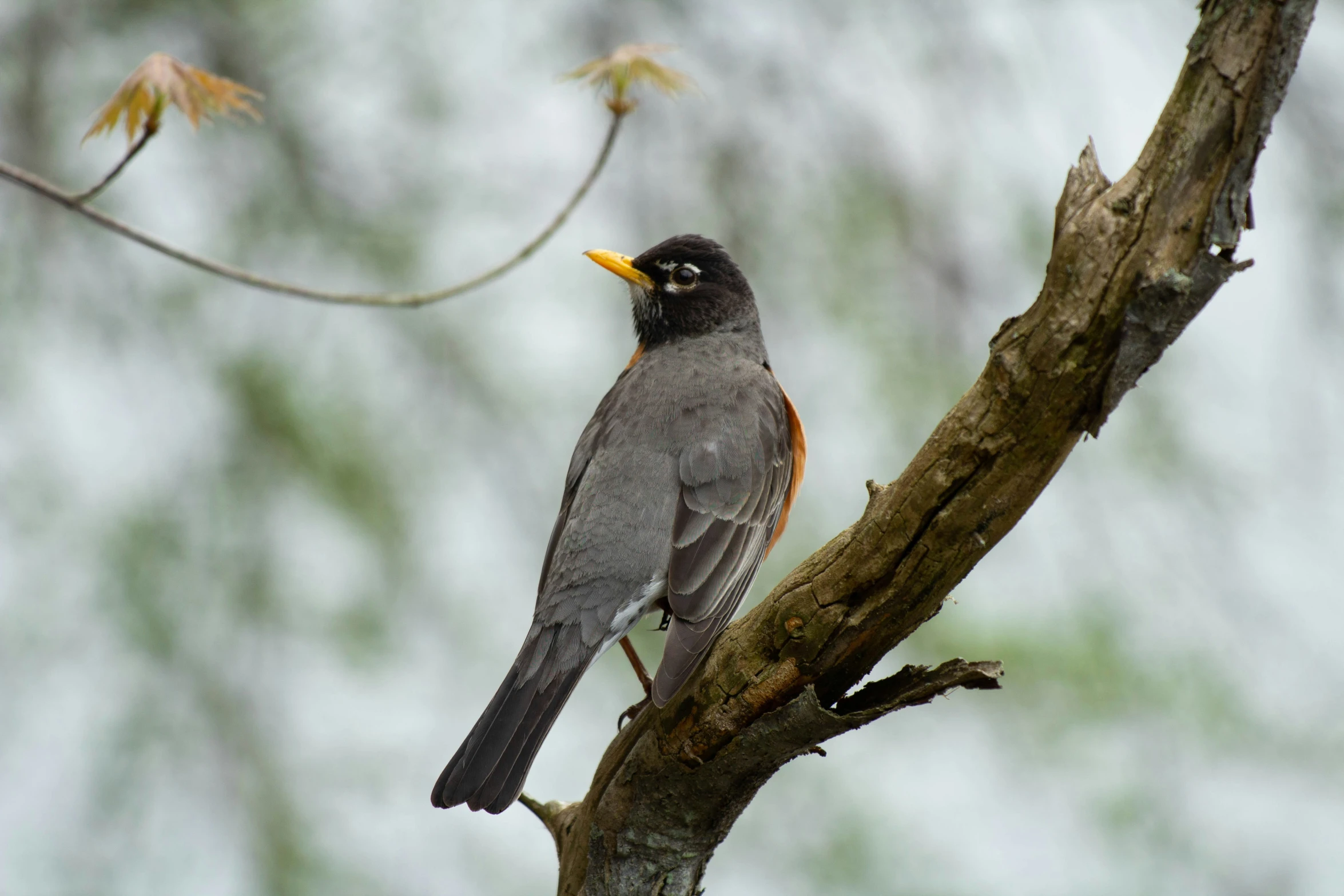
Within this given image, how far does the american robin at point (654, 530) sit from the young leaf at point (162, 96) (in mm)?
1667

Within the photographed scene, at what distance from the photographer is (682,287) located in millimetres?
5027

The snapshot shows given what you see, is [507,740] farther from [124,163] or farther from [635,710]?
[124,163]

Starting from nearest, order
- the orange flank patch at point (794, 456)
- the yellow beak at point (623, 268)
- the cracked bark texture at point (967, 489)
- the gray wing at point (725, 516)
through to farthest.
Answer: the cracked bark texture at point (967, 489), the gray wing at point (725, 516), the orange flank patch at point (794, 456), the yellow beak at point (623, 268)

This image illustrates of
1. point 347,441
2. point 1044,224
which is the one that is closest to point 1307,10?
point 1044,224

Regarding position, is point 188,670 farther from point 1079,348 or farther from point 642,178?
point 1079,348

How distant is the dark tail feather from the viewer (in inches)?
127

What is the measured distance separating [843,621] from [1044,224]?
3687mm

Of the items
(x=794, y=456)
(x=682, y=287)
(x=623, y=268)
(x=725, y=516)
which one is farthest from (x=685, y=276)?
(x=725, y=516)

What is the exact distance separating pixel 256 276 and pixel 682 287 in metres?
1.94

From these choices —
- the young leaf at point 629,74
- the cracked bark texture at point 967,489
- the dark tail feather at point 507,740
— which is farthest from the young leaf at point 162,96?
the cracked bark texture at point 967,489

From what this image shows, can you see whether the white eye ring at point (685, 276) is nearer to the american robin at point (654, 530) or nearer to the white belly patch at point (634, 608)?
the american robin at point (654, 530)

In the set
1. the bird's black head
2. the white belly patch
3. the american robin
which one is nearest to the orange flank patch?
the american robin

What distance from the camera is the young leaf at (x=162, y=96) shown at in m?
3.38

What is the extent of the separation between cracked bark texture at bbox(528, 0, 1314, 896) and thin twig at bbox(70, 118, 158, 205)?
203cm
